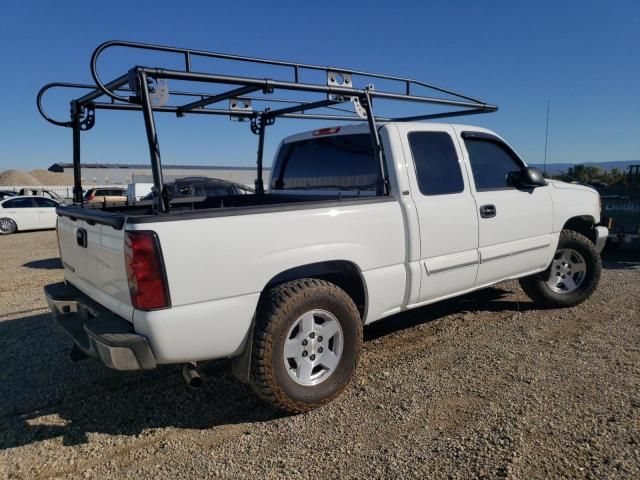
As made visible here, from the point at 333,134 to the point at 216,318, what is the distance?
2337 mm

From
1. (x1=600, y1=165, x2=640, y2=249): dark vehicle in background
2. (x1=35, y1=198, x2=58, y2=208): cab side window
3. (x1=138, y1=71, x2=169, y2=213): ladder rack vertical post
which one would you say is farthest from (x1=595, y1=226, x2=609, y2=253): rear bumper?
(x1=35, y1=198, x2=58, y2=208): cab side window

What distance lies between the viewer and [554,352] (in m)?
4.16

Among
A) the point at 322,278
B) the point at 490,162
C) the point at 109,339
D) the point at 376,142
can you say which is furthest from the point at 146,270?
the point at 490,162

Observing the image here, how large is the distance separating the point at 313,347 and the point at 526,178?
A: 8.93ft

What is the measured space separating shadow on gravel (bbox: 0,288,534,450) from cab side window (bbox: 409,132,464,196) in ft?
5.23

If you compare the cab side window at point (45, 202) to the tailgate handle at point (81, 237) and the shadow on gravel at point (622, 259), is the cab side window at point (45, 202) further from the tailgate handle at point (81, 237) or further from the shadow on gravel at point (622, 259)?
the shadow on gravel at point (622, 259)

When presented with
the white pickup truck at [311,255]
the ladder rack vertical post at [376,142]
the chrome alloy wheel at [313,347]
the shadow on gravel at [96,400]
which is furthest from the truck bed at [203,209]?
the shadow on gravel at [96,400]

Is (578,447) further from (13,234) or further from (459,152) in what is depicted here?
(13,234)

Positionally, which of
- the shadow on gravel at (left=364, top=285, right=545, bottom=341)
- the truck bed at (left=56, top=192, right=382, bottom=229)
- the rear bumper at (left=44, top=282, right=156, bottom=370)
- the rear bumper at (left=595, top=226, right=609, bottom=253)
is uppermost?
the truck bed at (left=56, top=192, right=382, bottom=229)

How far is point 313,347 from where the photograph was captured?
333 cm

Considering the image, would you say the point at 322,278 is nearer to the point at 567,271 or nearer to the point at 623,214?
the point at 567,271

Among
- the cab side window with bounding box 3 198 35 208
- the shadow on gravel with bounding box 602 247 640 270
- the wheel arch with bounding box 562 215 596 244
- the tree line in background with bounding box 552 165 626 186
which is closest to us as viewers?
the wheel arch with bounding box 562 215 596 244

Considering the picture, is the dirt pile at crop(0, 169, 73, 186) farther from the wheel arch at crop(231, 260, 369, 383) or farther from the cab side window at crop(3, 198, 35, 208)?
the wheel arch at crop(231, 260, 369, 383)

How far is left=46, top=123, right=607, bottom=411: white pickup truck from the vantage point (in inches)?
108
